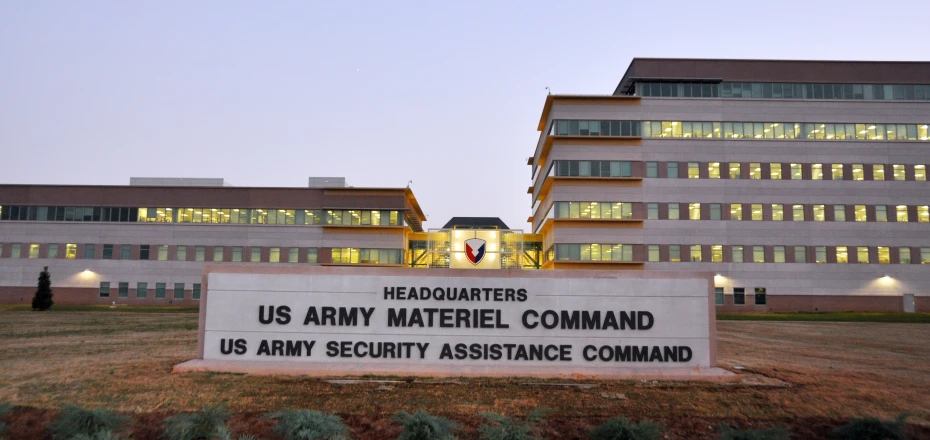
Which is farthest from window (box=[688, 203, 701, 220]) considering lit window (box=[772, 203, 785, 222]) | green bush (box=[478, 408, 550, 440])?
green bush (box=[478, 408, 550, 440])

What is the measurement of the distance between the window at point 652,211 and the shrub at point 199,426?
176 ft

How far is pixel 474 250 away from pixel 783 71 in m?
55.0

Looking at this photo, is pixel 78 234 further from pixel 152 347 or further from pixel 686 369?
pixel 686 369

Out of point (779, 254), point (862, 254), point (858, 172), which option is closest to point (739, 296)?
point (779, 254)

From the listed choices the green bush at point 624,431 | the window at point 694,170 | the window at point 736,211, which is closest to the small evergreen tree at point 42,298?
the green bush at point 624,431

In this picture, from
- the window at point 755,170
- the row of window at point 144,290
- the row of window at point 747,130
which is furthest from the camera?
the row of window at point 144,290

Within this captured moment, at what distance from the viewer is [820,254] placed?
191ft

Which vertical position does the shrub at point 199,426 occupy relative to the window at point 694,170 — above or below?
below

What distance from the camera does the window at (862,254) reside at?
58312 millimetres

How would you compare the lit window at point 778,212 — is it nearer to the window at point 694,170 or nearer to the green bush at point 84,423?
the window at point 694,170

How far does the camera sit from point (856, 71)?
2343 inches

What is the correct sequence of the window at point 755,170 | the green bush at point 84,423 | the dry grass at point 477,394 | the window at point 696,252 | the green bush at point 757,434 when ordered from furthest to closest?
1. the window at point 755,170
2. the window at point 696,252
3. the dry grass at point 477,394
4. the green bush at point 84,423
5. the green bush at point 757,434

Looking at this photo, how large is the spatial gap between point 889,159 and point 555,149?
32111mm

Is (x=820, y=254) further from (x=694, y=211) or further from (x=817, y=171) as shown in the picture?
(x=694, y=211)
